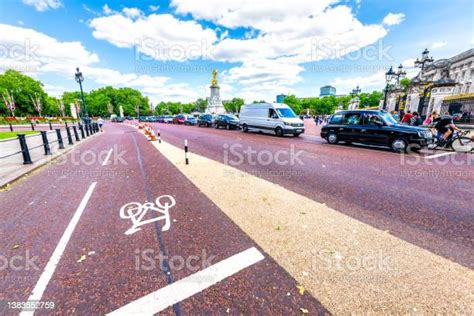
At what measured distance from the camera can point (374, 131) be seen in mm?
9625

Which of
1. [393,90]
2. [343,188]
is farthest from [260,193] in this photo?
[393,90]

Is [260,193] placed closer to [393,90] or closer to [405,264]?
[405,264]

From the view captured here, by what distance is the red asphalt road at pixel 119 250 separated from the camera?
2.01 metres

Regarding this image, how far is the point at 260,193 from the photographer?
4707 millimetres

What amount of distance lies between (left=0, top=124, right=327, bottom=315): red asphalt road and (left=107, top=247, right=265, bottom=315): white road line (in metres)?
0.07

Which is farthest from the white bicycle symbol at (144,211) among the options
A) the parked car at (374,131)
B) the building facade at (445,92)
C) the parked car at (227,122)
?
the building facade at (445,92)

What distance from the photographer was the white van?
49.4ft

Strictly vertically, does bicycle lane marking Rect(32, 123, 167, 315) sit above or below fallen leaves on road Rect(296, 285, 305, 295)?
above

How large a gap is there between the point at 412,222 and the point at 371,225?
721mm

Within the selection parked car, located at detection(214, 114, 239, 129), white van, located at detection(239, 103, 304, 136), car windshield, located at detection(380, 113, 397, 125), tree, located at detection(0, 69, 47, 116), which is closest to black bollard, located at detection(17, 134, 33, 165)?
white van, located at detection(239, 103, 304, 136)

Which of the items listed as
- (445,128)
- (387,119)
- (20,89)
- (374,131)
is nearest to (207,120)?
(374,131)

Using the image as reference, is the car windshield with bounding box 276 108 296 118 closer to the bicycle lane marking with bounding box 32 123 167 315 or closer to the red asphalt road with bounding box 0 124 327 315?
the red asphalt road with bounding box 0 124 327 315

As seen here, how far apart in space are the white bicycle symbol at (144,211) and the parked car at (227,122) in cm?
1843

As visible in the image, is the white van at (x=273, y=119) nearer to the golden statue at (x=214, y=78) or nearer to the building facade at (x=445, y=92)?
the building facade at (x=445, y=92)
